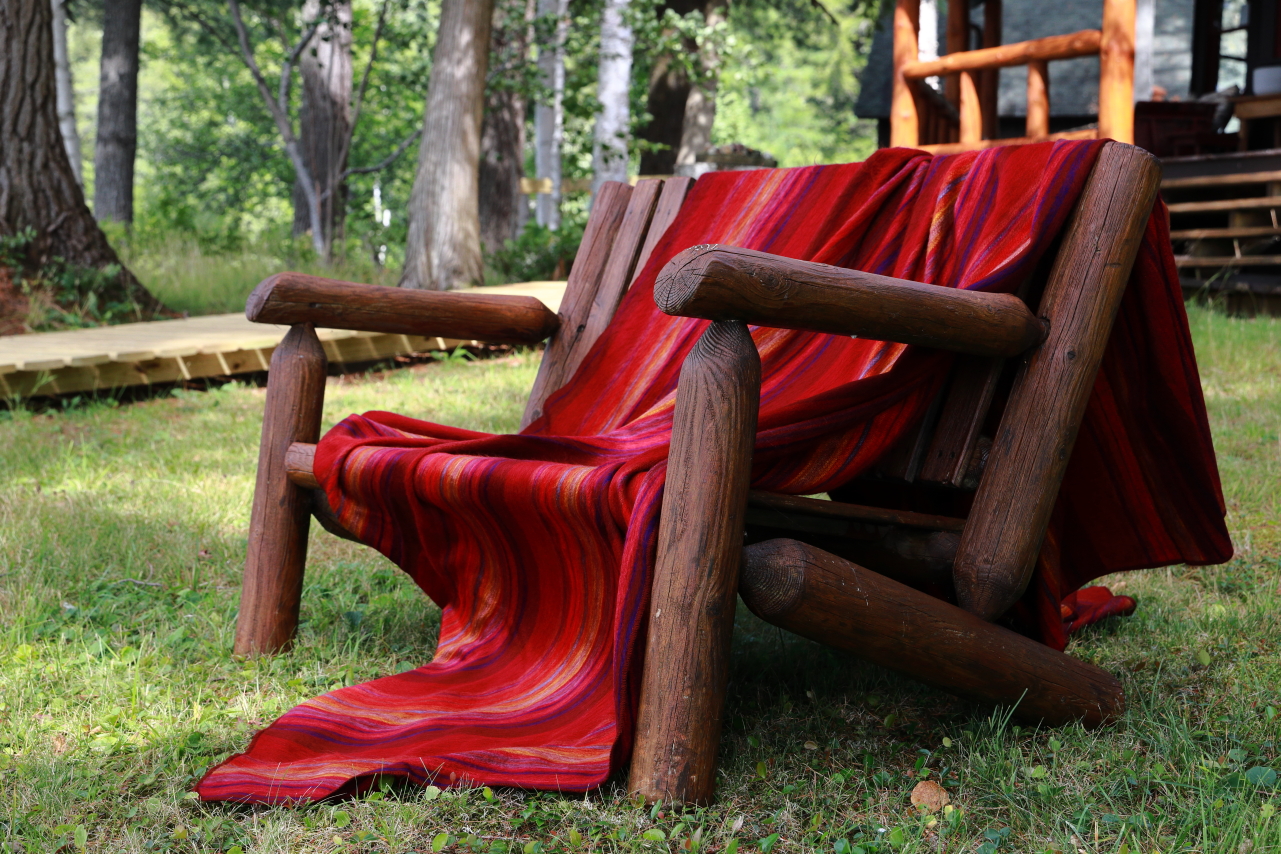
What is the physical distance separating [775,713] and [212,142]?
1981 centimetres

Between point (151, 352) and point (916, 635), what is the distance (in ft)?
14.5

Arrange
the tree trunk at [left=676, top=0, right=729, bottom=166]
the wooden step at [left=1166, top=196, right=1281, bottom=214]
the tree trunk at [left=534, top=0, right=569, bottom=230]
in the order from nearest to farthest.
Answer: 1. the wooden step at [left=1166, top=196, right=1281, bottom=214]
2. the tree trunk at [left=534, top=0, right=569, bottom=230]
3. the tree trunk at [left=676, top=0, right=729, bottom=166]

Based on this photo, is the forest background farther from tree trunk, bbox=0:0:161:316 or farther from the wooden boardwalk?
the wooden boardwalk

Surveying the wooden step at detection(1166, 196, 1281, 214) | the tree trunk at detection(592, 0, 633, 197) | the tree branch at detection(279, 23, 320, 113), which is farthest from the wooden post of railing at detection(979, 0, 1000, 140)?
the tree branch at detection(279, 23, 320, 113)

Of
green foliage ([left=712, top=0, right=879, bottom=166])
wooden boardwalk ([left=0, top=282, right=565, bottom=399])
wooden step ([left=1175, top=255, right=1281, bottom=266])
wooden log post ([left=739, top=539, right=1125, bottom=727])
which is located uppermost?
green foliage ([left=712, top=0, right=879, bottom=166])

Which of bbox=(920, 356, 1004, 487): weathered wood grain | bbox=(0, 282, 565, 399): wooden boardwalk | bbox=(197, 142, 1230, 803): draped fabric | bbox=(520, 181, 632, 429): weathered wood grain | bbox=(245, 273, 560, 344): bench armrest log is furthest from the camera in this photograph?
bbox=(0, 282, 565, 399): wooden boardwalk

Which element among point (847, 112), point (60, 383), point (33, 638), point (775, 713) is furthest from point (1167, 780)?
point (847, 112)

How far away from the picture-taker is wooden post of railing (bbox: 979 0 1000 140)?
7.87 metres

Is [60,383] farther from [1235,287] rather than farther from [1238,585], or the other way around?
[1235,287]

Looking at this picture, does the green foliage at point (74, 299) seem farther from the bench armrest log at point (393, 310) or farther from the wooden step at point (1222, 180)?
the wooden step at point (1222, 180)

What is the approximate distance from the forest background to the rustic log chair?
471 centimetres

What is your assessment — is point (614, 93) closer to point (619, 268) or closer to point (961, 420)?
point (619, 268)

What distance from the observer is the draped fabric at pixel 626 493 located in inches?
64.9

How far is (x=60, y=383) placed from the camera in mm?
4879
